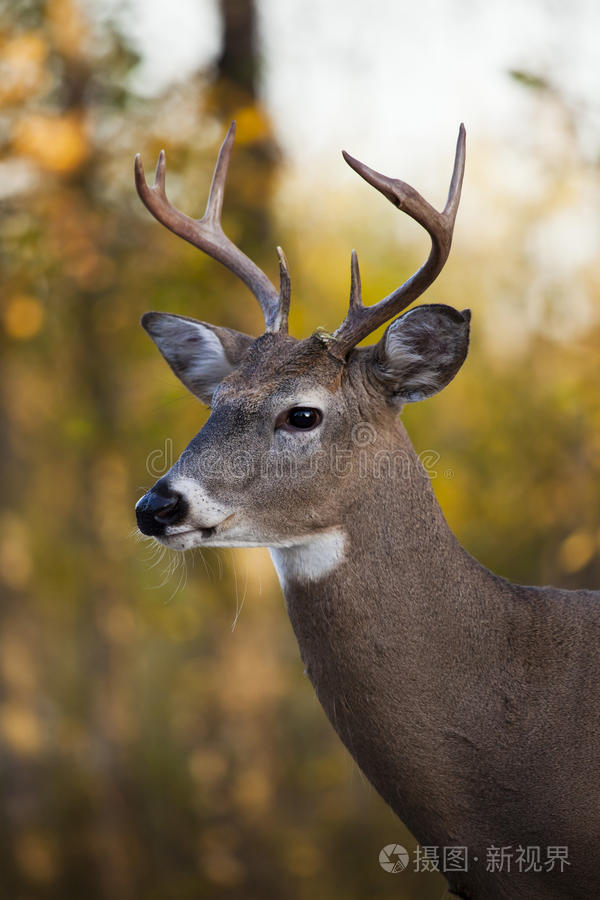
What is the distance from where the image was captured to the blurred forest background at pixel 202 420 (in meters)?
8.03

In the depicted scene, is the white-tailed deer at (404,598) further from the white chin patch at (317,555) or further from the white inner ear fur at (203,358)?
the white inner ear fur at (203,358)

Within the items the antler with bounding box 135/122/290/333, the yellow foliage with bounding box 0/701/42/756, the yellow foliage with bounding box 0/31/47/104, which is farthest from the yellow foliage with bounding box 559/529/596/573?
the yellow foliage with bounding box 0/701/42/756

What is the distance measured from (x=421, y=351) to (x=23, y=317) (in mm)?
6432

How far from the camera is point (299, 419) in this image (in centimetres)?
365

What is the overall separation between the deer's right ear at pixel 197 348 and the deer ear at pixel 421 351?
71 centimetres

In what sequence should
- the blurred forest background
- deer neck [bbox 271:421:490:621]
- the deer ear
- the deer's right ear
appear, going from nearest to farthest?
1. deer neck [bbox 271:421:490:621]
2. the deer ear
3. the deer's right ear
4. the blurred forest background

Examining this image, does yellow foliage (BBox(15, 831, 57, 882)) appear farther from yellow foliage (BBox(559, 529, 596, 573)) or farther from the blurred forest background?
yellow foliage (BBox(559, 529, 596, 573))

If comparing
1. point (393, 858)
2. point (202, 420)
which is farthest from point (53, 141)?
point (393, 858)

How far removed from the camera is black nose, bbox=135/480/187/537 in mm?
3373

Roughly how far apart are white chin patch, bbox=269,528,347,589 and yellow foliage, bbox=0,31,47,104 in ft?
20.3


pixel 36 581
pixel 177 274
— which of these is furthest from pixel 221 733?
pixel 177 274

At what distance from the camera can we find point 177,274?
338 inches

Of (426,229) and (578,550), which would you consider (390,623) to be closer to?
(426,229)

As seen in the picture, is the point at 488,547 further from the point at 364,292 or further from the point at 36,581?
the point at 36,581
